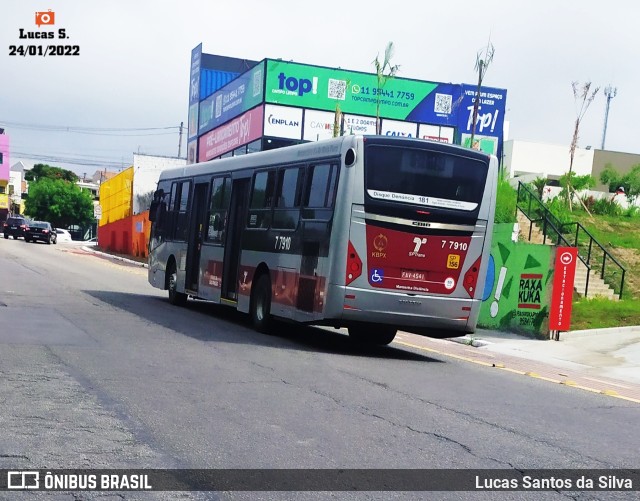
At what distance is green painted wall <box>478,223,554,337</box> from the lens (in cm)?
1931

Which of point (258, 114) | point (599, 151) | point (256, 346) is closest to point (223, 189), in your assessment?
point (256, 346)

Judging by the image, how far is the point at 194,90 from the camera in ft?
168

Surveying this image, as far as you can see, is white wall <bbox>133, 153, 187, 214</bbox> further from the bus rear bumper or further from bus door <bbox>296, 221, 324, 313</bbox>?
the bus rear bumper

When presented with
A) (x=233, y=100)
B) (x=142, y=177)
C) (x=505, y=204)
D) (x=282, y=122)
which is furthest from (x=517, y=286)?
(x=142, y=177)

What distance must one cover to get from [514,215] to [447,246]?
17.2 metres

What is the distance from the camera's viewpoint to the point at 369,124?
130 ft

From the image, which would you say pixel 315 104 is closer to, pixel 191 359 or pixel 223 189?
pixel 223 189

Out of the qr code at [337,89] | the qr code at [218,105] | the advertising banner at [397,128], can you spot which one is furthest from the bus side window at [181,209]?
the qr code at [218,105]

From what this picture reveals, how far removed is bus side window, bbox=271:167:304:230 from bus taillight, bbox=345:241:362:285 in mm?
1818

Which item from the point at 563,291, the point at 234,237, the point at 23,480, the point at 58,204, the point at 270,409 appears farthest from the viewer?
the point at 58,204

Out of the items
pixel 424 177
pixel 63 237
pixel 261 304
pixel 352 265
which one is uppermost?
pixel 424 177

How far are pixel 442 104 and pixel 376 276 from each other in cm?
2934

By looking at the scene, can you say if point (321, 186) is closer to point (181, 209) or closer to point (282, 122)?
point (181, 209)

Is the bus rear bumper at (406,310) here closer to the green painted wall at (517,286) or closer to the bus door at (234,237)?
the bus door at (234,237)
